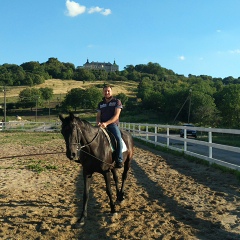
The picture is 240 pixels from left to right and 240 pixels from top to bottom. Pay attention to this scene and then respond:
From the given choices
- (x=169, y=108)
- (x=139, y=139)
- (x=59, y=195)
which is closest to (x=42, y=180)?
(x=59, y=195)

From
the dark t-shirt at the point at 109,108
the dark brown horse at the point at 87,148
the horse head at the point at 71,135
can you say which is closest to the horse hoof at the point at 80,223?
the dark brown horse at the point at 87,148

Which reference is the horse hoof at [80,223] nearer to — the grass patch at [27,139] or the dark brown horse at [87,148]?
the dark brown horse at [87,148]

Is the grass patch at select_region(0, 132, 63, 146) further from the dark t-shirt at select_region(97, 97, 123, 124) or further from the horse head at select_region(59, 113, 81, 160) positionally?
A: the horse head at select_region(59, 113, 81, 160)

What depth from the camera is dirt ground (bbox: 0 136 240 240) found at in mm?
4371

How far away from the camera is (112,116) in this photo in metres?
5.66

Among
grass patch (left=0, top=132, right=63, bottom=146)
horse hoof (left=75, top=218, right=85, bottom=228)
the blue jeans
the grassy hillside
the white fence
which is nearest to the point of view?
horse hoof (left=75, top=218, right=85, bottom=228)

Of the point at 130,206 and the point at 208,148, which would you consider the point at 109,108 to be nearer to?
the point at 130,206

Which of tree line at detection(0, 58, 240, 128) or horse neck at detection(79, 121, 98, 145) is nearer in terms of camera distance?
horse neck at detection(79, 121, 98, 145)

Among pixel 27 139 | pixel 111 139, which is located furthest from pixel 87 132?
pixel 27 139

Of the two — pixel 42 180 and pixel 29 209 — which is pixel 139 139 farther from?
pixel 29 209

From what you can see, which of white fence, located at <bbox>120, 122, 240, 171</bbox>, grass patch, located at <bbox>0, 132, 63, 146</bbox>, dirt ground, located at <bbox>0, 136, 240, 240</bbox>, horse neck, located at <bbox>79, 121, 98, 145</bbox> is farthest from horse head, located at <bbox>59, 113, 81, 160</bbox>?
grass patch, located at <bbox>0, 132, 63, 146</bbox>

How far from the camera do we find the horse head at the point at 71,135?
448 centimetres

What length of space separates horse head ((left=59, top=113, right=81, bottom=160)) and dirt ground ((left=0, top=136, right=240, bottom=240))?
1110 millimetres

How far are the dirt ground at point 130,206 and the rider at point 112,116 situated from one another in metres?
1.04
